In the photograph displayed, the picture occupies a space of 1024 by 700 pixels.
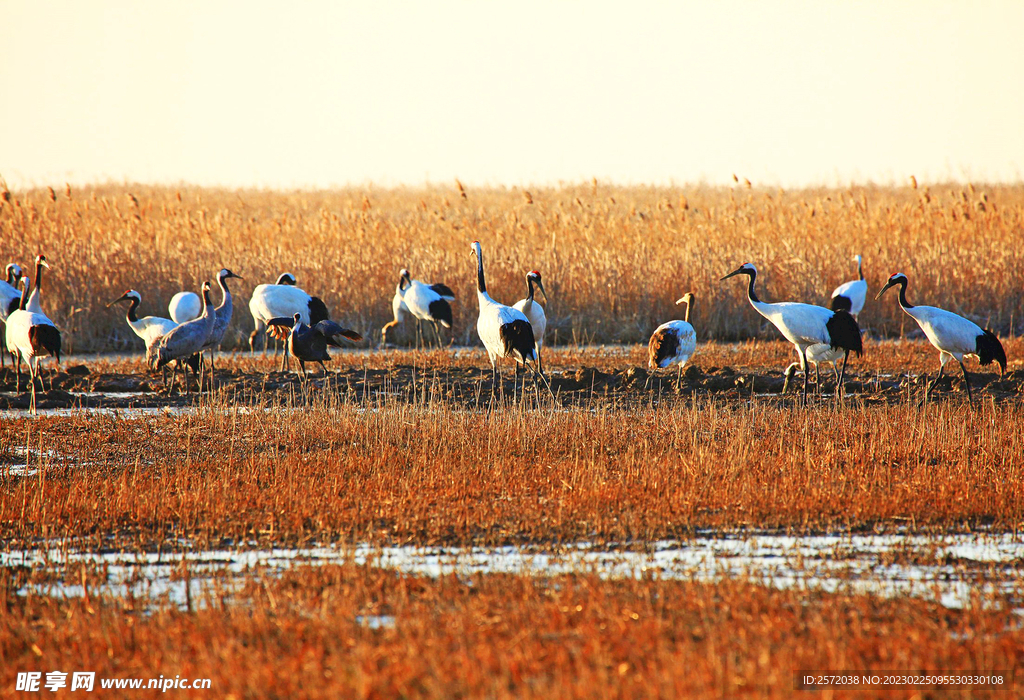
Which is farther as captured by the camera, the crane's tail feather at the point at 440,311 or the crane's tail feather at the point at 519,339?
the crane's tail feather at the point at 440,311

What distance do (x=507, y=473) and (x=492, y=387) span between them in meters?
3.58

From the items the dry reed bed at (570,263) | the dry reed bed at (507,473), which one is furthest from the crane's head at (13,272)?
the dry reed bed at (507,473)

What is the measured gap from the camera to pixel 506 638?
12.8 ft

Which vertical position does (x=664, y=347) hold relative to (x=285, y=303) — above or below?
below

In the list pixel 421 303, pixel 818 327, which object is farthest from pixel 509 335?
pixel 421 303

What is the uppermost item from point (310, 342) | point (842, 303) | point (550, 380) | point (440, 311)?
point (842, 303)

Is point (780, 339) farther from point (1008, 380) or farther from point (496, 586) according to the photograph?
point (496, 586)

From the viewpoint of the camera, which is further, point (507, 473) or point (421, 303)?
point (421, 303)

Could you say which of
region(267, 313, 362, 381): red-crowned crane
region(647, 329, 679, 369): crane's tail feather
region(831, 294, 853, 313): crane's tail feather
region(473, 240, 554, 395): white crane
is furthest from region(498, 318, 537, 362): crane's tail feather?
region(831, 294, 853, 313): crane's tail feather

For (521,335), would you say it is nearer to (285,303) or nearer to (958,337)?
(958,337)

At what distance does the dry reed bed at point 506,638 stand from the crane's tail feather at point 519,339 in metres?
5.60

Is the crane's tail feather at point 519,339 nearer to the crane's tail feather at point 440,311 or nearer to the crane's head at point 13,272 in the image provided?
the crane's tail feather at point 440,311

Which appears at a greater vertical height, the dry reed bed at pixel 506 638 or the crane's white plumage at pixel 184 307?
the crane's white plumage at pixel 184 307

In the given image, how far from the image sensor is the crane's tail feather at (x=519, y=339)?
10148mm
